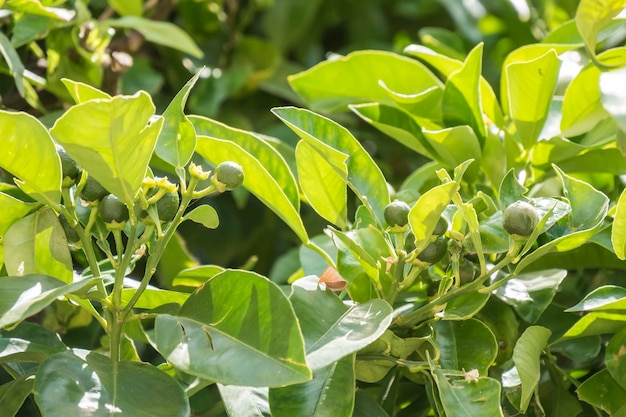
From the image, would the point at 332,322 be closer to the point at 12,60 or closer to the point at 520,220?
the point at 520,220

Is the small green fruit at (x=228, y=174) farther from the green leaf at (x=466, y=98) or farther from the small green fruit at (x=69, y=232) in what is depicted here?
the green leaf at (x=466, y=98)

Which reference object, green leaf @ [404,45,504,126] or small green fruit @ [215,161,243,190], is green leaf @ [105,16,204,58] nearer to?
green leaf @ [404,45,504,126]

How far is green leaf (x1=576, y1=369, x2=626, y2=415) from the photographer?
0.66 metres

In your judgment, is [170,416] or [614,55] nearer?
[170,416]

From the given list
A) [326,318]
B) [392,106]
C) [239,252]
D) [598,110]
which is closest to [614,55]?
[598,110]

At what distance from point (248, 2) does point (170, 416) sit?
1070mm

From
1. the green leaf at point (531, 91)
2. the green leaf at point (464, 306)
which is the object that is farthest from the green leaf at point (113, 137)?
the green leaf at point (531, 91)

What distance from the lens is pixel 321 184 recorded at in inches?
26.4

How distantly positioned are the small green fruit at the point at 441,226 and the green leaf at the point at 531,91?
182 millimetres

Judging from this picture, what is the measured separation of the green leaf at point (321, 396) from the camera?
22.2 inches

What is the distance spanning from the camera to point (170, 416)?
20.7 inches

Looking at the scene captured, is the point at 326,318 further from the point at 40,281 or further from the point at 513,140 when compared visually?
the point at 513,140

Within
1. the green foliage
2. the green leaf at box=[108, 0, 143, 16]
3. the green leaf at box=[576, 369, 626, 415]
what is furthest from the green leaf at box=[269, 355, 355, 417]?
the green leaf at box=[108, 0, 143, 16]

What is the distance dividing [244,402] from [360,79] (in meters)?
0.41
